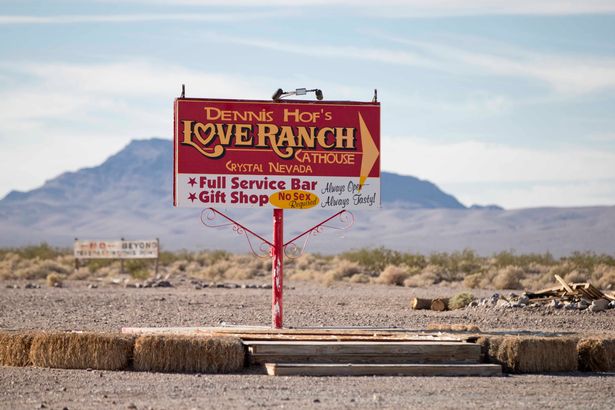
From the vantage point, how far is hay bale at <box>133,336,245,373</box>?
14.5m

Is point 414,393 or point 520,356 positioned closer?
point 414,393

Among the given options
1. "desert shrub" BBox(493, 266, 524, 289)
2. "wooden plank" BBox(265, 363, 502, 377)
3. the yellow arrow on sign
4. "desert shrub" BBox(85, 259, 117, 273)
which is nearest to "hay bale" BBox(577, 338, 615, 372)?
"wooden plank" BBox(265, 363, 502, 377)

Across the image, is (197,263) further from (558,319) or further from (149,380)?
(149,380)

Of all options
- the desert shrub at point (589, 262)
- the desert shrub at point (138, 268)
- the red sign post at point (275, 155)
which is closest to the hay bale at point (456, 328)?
the red sign post at point (275, 155)

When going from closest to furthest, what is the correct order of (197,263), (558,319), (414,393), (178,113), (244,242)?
1. (414,393)
2. (178,113)
3. (558,319)
4. (197,263)
5. (244,242)

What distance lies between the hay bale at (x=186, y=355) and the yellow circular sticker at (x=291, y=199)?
14.6ft

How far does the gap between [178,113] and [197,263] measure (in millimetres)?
37981

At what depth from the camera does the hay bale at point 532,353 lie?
590 inches

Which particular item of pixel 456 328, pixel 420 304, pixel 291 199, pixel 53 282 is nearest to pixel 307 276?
pixel 53 282

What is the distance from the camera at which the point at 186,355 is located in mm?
14461

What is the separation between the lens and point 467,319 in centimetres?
2248

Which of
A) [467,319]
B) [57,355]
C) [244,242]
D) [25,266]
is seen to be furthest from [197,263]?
[244,242]

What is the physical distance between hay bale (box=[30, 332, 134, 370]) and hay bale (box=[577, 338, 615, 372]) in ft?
20.0

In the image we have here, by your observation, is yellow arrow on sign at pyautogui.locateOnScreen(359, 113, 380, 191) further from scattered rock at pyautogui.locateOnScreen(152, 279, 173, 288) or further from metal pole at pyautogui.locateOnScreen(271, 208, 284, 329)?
scattered rock at pyautogui.locateOnScreen(152, 279, 173, 288)
